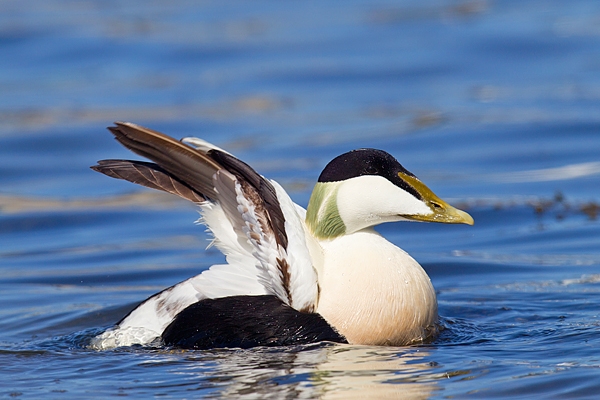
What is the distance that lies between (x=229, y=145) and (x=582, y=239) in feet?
16.5

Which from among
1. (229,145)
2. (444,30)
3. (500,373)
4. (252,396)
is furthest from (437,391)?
(444,30)

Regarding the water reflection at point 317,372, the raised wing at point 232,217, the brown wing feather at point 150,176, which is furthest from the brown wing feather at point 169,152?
the water reflection at point 317,372

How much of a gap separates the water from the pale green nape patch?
2.17 feet

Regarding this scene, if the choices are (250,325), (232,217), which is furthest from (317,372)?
(232,217)

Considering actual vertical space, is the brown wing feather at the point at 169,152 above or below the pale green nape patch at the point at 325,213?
above

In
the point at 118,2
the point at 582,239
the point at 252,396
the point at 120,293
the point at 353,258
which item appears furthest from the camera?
the point at 118,2

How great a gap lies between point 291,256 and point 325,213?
18.1 inches

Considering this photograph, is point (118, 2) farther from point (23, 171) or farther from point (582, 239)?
point (582, 239)

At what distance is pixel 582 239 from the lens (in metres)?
9.04

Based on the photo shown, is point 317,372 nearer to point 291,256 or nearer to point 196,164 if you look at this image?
point 291,256

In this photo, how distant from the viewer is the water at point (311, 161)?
17.9 feet

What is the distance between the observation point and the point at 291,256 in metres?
5.46

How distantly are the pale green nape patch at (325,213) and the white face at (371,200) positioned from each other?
0.03m

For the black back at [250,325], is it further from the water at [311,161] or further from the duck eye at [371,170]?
the duck eye at [371,170]
